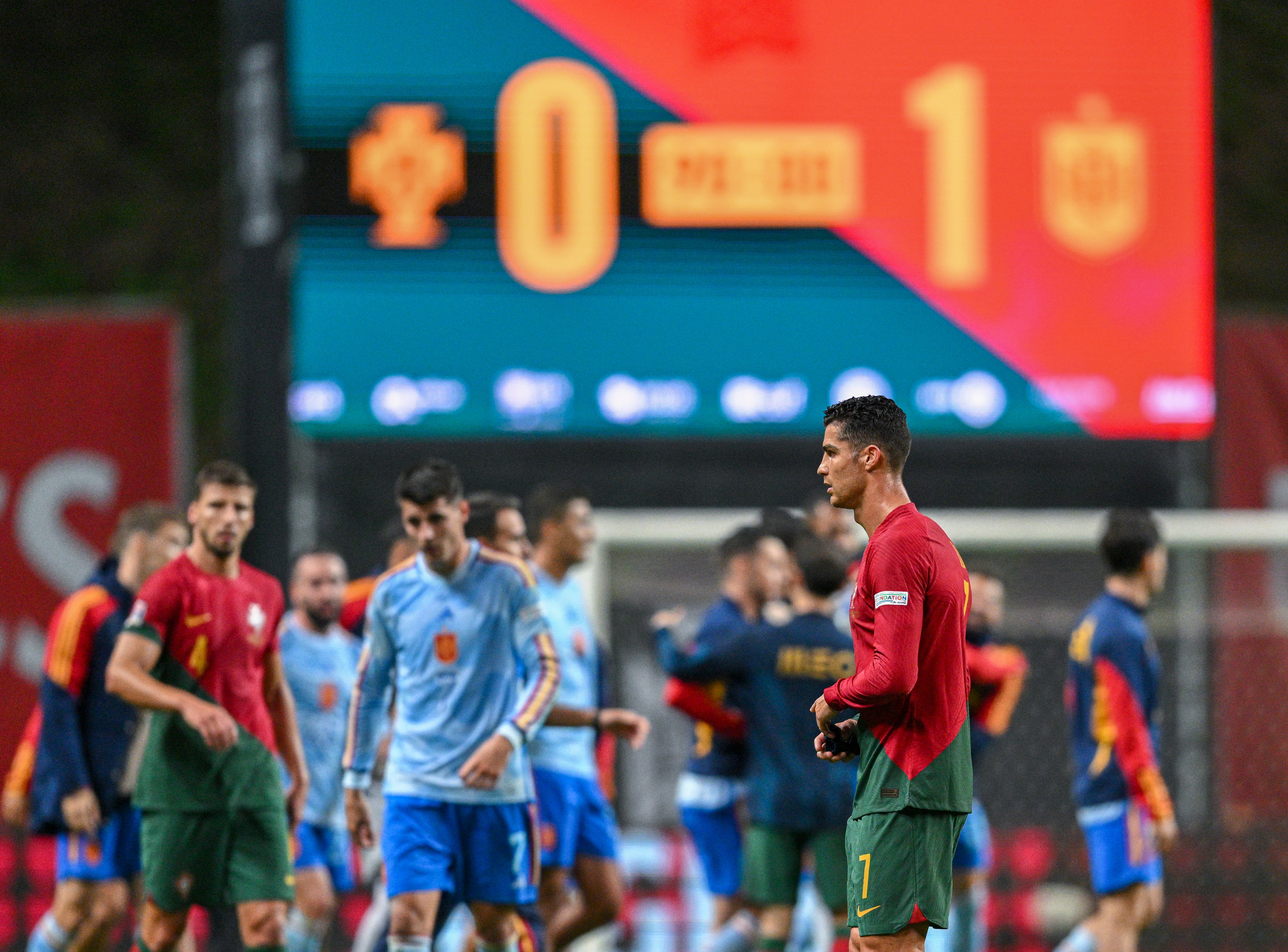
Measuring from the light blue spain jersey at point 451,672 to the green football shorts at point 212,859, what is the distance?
31 cm

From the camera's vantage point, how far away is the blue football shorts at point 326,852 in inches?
255

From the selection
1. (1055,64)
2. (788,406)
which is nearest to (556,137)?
(788,406)

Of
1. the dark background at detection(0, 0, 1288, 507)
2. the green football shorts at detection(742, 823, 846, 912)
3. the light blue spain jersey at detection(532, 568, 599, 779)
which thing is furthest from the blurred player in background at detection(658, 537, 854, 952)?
the dark background at detection(0, 0, 1288, 507)

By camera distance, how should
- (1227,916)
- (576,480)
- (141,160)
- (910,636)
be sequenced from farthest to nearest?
(141,160) < (576,480) < (1227,916) < (910,636)

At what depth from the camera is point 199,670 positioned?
16.8 feet

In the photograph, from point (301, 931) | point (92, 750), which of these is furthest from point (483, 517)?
point (301, 931)

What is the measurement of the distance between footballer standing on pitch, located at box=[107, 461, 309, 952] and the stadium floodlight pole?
3.01 meters

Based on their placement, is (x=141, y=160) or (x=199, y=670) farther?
(x=141, y=160)

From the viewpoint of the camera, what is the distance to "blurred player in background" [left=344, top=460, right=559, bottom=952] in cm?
505

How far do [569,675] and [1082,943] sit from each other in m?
2.04

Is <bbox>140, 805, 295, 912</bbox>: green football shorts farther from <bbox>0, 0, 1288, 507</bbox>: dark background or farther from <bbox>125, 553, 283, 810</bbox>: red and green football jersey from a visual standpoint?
<bbox>0, 0, 1288, 507</bbox>: dark background

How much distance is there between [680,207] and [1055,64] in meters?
1.83

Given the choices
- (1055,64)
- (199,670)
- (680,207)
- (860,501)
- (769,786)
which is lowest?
(769,786)

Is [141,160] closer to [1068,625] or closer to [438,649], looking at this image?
[1068,625]
